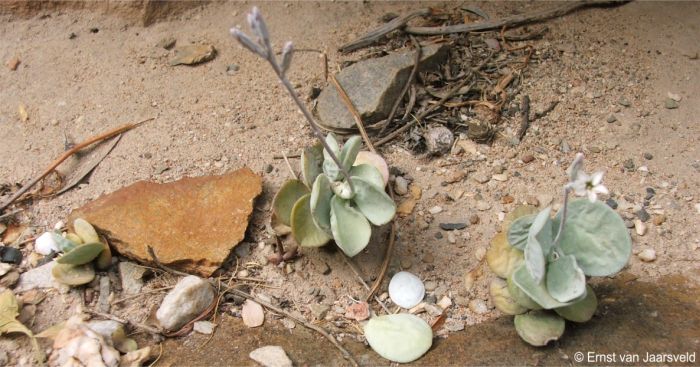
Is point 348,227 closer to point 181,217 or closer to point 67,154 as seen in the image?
point 181,217

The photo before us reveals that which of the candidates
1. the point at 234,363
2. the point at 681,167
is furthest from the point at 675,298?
the point at 234,363

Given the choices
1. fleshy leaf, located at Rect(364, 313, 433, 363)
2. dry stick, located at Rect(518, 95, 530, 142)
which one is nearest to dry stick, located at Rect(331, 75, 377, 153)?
dry stick, located at Rect(518, 95, 530, 142)

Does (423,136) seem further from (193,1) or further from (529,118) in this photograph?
(193,1)

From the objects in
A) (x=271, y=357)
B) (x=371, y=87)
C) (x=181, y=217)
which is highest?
(x=371, y=87)

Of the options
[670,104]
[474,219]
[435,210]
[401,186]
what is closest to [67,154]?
[401,186]

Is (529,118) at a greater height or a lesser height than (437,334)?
greater

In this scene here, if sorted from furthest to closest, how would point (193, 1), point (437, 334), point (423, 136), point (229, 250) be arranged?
point (193, 1)
point (423, 136)
point (229, 250)
point (437, 334)
